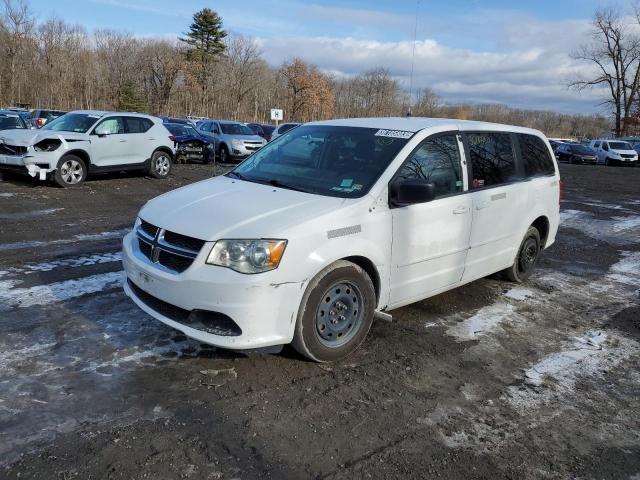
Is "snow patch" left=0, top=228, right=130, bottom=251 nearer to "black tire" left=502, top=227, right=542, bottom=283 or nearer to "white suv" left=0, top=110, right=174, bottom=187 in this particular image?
"white suv" left=0, top=110, right=174, bottom=187

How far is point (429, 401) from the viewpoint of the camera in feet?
11.8

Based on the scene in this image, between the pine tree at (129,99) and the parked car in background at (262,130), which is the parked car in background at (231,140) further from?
the pine tree at (129,99)

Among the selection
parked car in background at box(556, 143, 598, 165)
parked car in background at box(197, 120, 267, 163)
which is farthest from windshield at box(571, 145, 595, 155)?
parked car in background at box(197, 120, 267, 163)

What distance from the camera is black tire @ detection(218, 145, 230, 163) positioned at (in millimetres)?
22656

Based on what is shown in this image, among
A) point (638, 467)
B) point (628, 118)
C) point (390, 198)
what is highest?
point (628, 118)

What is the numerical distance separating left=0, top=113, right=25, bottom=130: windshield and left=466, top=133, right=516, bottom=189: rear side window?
48.2 ft

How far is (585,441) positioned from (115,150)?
12.7 metres

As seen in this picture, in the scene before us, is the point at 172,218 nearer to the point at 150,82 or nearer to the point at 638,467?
the point at 638,467

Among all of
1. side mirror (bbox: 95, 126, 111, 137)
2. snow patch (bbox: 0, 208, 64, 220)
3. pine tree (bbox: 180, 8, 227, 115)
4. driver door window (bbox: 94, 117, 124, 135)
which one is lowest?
snow patch (bbox: 0, 208, 64, 220)

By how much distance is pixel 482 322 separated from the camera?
16.7 feet

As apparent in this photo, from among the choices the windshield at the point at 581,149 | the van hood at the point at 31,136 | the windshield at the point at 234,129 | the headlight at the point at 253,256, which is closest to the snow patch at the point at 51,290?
the headlight at the point at 253,256

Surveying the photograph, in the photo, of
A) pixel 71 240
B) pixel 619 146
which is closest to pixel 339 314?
pixel 71 240

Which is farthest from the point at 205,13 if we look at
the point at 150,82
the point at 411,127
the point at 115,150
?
the point at 411,127

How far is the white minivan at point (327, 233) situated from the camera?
3.52m
